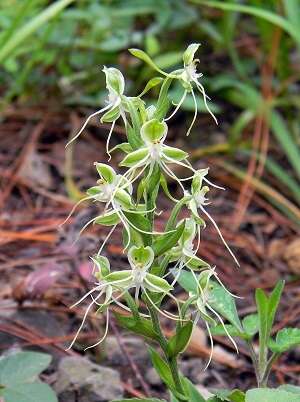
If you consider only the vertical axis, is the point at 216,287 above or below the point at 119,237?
above

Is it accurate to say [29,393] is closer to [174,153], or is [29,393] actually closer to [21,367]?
[21,367]

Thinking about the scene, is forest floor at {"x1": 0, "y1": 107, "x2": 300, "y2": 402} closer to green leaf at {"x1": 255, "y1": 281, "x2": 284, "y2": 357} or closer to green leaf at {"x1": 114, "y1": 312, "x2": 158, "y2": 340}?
green leaf at {"x1": 114, "y1": 312, "x2": 158, "y2": 340}

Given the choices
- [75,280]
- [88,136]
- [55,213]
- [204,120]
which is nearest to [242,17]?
[204,120]

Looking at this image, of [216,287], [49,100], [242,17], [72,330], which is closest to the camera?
[216,287]

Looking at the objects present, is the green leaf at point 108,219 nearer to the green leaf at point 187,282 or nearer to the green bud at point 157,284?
the green bud at point 157,284

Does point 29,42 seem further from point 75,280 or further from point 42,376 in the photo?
point 42,376

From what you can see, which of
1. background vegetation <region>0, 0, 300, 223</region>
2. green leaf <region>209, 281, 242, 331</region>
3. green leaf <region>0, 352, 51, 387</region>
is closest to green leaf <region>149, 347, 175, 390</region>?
green leaf <region>209, 281, 242, 331</region>

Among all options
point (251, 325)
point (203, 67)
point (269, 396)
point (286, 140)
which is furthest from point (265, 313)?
point (203, 67)
